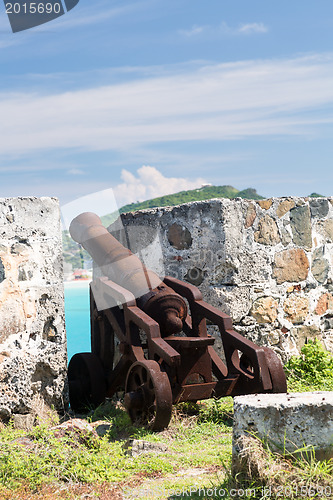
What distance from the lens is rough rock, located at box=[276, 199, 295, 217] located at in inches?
Result: 246

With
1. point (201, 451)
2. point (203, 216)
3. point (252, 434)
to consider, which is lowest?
point (201, 451)

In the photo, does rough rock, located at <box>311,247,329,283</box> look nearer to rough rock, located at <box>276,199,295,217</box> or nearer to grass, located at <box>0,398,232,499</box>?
rough rock, located at <box>276,199,295,217</box>

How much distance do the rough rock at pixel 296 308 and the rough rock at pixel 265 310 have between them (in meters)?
0.17

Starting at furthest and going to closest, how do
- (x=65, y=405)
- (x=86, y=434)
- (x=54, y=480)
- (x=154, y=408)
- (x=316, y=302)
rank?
1. (x=316, y=302)
2. (x=65, y=405)
3. (x=154, y=408)
4. (x=86, y=434)
5. (x=54, y=480)

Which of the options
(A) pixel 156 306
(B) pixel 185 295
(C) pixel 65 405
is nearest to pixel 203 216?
(B) pixel 185 295

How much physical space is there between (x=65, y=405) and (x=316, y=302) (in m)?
2.75

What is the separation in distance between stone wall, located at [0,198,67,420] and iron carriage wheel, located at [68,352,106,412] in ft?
0.88

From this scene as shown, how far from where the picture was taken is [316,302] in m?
6.55

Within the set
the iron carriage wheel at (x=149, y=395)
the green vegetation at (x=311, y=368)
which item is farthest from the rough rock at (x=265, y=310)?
the iron carriage wheel at (x=149, y=395)

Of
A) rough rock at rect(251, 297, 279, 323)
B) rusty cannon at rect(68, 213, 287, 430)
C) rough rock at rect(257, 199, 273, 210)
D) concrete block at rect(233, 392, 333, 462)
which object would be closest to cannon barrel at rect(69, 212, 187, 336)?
rusty cannon at rect(68, 213, 287, 430)

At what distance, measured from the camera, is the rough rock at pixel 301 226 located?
20.9ft

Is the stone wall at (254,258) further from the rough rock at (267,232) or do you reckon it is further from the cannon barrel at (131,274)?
the cannon barrel at (131,274)

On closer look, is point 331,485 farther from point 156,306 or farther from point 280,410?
point 156,306

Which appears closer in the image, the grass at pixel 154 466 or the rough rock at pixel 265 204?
the grass at pixel 154 466
